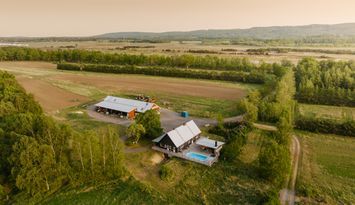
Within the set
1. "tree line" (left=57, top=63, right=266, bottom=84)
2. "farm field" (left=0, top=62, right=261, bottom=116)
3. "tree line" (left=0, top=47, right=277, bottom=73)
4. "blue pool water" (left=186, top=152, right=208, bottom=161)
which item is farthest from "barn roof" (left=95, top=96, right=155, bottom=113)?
"tree line" (left=0, top=47, right=277, bottom=73)

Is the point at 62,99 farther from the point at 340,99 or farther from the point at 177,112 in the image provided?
the point at 340,99

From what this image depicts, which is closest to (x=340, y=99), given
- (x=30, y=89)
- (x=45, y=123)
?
(x=45, y=123)

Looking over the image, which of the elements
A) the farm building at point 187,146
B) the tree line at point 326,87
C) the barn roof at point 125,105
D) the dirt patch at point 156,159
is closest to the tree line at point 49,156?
the dirt patch at point 156,159

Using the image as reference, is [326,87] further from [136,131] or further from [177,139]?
[136,131]

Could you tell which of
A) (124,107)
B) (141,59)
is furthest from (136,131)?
(141,59)

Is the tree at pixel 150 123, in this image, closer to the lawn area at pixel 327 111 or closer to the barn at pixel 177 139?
the barn at pixel 177 139
